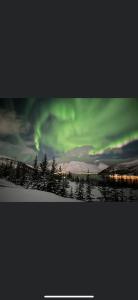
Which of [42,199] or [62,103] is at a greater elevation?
[62,103]

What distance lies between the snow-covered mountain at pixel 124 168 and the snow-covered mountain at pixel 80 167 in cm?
7

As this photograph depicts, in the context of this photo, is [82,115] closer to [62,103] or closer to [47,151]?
[62,103]

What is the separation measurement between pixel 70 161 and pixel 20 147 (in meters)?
0.63

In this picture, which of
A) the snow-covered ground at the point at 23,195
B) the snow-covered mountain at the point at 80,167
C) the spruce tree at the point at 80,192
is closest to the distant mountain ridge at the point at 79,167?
the snow-covered mountain at the point at 80,167

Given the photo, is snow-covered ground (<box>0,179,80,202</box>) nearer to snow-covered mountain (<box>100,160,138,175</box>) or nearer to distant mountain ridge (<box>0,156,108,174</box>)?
distant mountain ridge (<box>0,156,108,174</box>)

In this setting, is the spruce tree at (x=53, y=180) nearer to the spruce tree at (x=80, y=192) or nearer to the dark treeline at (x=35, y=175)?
the dark treeline at (x=35, y=175)

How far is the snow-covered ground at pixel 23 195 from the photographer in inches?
124

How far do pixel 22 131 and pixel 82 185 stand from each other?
98cm

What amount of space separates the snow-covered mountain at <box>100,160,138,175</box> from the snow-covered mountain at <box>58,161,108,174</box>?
7 cm

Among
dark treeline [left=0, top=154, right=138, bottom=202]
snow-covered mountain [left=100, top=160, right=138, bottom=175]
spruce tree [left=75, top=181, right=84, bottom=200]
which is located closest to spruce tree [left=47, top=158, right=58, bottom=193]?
dark treeline [left=0, top=154, right=138, bottom=202]

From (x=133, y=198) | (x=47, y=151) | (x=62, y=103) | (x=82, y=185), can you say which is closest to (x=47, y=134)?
(x=47, y=151)

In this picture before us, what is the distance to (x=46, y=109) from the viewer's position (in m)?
3.28
